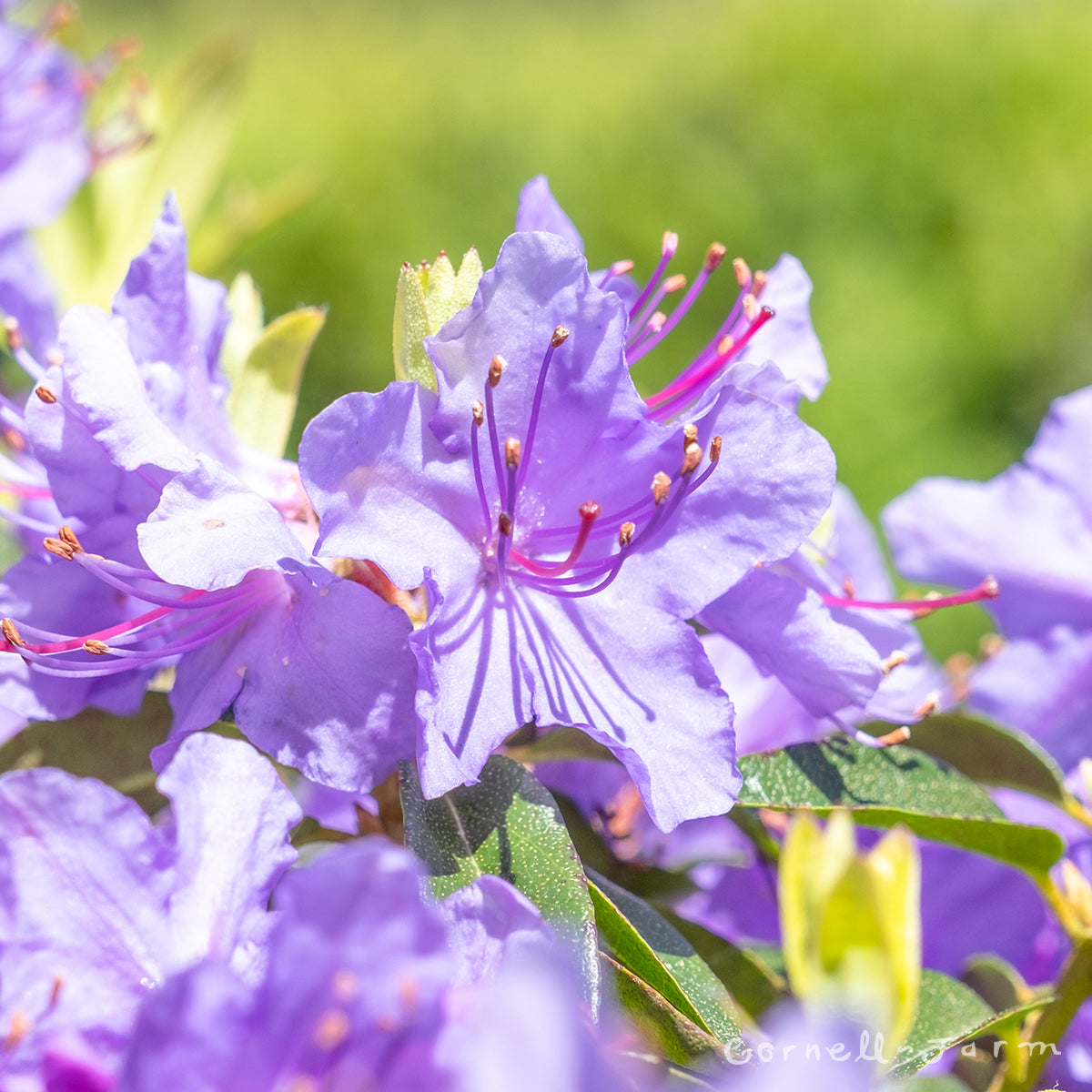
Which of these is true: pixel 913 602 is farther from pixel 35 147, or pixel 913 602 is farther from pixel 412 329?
pixel 35 147

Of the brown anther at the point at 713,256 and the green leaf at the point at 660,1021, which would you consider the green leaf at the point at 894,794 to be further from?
the brown anther at the point at 713,256

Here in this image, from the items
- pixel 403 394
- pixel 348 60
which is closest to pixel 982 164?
pixel 348 60

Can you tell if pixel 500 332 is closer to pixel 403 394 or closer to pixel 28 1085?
pixel 403 394

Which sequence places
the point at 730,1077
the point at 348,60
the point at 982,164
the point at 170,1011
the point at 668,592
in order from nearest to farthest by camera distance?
the point at 170,1011, the point at 730,1077, the point at 668,592, the point at 982,164, the point at 348,60

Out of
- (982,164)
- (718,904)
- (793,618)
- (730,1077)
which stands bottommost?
(718,904)

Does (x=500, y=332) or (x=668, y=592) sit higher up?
(x=500, y=332)

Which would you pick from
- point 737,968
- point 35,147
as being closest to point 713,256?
point 737,968

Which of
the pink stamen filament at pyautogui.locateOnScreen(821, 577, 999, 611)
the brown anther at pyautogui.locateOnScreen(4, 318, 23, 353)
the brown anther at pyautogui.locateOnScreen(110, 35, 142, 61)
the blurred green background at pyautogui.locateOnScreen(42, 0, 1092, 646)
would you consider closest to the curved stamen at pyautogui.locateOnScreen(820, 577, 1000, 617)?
the pink stamen filament at pyautogui.locateOnScreen(821, 577, 999, 611)
